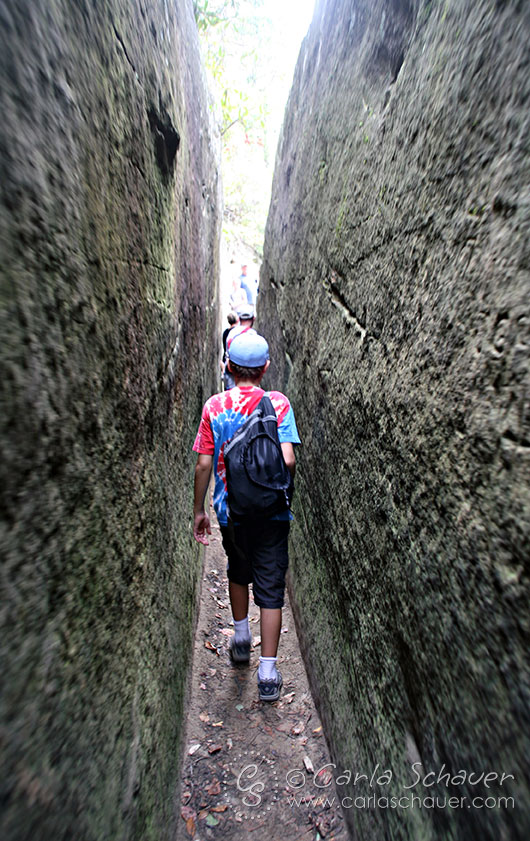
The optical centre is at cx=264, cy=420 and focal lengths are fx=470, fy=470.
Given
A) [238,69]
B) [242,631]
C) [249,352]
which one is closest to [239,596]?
[242,631]

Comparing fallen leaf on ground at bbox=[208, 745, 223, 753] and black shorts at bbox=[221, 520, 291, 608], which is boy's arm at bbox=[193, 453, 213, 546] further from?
fallen leaf on ground at bbox=[208, 745, 223, 753]

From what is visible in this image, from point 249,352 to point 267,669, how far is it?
1798mm

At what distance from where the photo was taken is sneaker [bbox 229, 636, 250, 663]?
2959mm

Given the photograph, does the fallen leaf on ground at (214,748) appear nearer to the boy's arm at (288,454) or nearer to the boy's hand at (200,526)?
the boy's hand at (200,526)

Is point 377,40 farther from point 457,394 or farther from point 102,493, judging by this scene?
point 102,493

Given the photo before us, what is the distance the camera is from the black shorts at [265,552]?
8.73 ft

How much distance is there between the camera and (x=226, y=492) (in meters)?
2.64

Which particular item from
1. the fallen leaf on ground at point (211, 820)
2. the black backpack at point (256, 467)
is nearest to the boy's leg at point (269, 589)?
the black backpack at point (256, 467)

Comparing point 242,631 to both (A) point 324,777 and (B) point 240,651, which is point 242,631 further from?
(A) point 324,777

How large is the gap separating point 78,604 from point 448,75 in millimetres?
1742

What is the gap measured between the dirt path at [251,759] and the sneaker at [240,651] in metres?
0.06

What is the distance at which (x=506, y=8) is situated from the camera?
44.0 inches

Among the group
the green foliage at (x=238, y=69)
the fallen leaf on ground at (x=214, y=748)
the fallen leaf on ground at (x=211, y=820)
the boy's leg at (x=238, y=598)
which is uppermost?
the green foliage at (x=238, y=69)

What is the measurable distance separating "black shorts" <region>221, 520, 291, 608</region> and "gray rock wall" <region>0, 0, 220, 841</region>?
617mm
